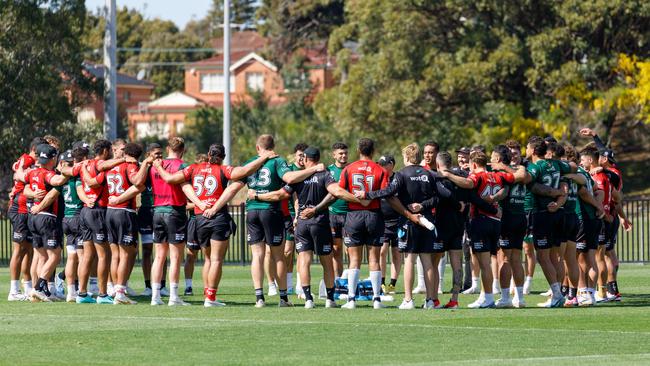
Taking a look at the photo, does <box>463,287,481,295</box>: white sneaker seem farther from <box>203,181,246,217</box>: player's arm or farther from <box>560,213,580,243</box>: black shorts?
<box>203,181,246,217</box>: player's arm

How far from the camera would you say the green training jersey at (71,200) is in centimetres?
1958

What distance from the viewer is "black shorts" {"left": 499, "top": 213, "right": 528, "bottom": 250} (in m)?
18.5

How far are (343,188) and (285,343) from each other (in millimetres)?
4132

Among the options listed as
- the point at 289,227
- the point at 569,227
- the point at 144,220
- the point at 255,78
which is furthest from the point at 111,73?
the point at 255,78

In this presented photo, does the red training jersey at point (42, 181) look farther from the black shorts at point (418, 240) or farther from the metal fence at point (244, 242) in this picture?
the metal fence at point (244, 242)

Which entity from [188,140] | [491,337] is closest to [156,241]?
[491,337]

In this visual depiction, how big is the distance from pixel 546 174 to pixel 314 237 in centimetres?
319

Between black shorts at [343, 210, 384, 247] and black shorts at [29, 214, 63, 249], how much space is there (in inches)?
170

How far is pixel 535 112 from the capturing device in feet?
170

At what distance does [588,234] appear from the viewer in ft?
63.5

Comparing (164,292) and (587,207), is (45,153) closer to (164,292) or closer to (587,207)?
(164,292)

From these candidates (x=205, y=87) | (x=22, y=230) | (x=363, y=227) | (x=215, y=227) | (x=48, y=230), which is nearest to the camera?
(x=363, y=227)

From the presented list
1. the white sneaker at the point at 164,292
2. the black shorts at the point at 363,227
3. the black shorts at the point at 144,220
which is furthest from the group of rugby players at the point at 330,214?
the black shorts at the point at 144,220

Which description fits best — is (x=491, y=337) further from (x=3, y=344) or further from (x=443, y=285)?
(x=443, y=285)
